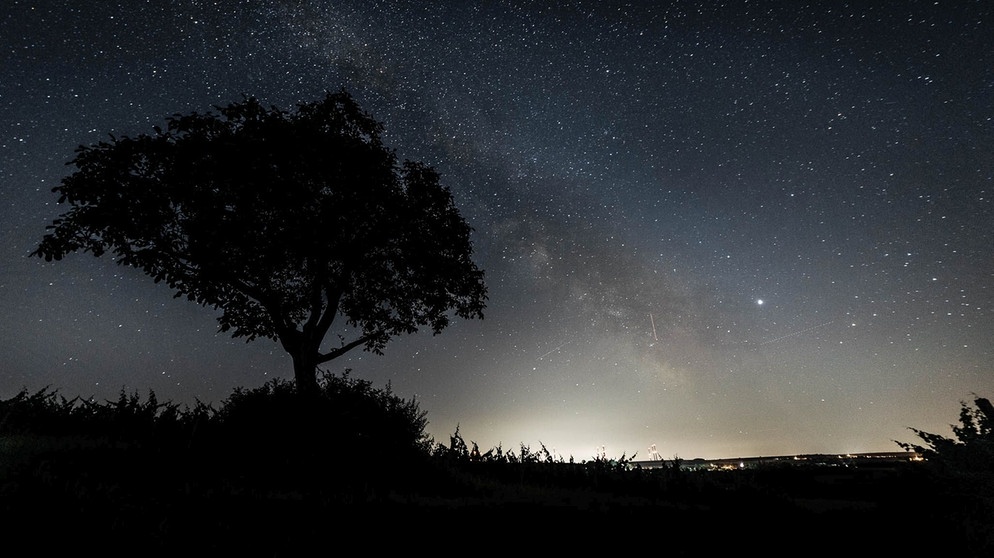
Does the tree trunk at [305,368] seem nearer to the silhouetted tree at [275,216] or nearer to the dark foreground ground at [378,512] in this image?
the silhouetted tree at [275,216]

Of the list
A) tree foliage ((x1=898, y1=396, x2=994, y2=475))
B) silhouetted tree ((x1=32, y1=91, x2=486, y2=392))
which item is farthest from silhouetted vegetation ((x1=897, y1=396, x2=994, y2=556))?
silhouetted tree ((x1=32, y1=91, x2=486, y2=392))

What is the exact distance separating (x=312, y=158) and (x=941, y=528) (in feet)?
46.4

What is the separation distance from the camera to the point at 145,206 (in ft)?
39.5

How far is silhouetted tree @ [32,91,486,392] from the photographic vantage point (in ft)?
39.7

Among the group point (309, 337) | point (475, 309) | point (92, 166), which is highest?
point (92, 166)

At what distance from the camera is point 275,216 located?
13.0 meters

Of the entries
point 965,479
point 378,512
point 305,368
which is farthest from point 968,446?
point 305,368

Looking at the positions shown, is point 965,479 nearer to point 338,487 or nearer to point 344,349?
point 338,487

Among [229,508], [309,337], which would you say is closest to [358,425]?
[309,337]

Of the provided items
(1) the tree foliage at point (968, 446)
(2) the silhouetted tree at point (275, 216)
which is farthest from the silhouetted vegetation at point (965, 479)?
(2) the silhouetted tree at point (275, 216)

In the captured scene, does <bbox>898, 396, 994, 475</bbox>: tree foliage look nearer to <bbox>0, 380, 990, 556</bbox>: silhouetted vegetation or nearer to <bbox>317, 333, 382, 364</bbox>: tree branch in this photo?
<bbox>0, 380, 990, 556</bbox>: silhouetted vegetation

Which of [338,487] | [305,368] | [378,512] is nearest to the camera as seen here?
[378,512]

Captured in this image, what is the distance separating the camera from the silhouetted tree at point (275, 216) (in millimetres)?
12102

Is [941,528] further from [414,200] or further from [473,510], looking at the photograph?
[414,200]
